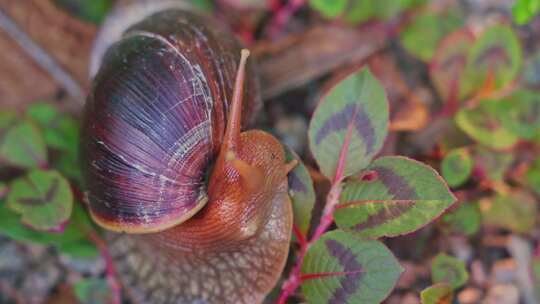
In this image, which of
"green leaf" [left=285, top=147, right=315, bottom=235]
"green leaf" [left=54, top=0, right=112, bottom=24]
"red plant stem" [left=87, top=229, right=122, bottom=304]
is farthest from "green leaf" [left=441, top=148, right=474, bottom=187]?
"green leaf" [left=54, top=0, right=112, bottom=24]

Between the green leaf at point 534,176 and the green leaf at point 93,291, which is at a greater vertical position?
the green leaf at point 534,176

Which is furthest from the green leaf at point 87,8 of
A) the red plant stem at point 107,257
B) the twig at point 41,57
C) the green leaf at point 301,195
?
the green leaf at point 301,195

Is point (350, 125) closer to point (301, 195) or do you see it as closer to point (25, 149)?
point (301, 195)

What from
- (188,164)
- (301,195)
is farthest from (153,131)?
(301,195)

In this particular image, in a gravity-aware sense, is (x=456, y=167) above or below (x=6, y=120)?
below

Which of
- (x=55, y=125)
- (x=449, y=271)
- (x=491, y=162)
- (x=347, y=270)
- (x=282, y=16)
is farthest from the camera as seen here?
(x=282, y=16)

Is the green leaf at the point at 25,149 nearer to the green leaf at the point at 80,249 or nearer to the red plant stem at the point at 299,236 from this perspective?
the green leaf at the point at 80,249

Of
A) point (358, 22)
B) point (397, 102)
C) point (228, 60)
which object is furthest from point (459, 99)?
point (228, 60)

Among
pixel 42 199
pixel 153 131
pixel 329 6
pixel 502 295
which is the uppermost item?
pixel 329 6
